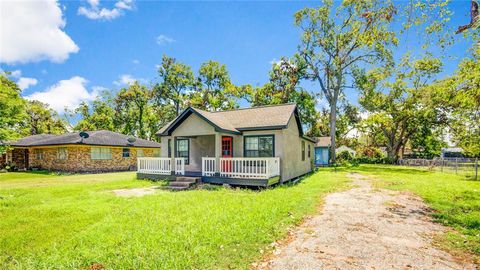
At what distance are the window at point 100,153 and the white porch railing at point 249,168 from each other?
638 inches

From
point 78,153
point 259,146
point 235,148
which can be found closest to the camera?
point 259,146

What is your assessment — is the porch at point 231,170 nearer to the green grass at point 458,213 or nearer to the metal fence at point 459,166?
the green grass at point 458,213

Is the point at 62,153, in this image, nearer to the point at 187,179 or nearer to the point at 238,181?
the point at 187,179

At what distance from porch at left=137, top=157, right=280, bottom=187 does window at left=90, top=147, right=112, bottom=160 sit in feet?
38.4

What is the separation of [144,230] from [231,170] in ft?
22.6

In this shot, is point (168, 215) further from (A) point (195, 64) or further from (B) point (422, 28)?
(A) point (195, 64)

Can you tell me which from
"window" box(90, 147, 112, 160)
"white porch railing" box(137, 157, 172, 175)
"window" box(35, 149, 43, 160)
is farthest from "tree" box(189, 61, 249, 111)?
"white porch railing" box(137, 157, 172, 175)

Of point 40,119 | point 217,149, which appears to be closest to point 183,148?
point 217,149

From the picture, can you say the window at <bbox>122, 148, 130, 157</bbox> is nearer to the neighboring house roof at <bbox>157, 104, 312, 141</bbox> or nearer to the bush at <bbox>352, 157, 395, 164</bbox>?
the neighboring house roof at <bbox>157, 104, 312, 141</bbox>

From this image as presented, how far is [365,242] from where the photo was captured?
4957 millimetres

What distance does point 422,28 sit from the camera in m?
7.57

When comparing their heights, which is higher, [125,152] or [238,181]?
[125,152]

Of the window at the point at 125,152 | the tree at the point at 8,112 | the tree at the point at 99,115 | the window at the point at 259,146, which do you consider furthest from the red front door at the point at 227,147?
the tree at the point at 99,115

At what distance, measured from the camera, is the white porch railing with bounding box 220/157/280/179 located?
37.1 feet
